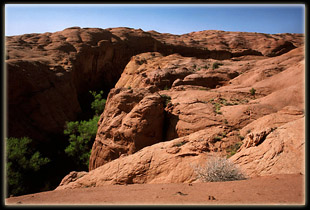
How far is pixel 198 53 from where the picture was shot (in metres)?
42.9

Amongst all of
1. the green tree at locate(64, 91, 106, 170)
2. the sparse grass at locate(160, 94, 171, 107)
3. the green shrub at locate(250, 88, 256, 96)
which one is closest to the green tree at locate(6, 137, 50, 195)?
the green tree at locate(64, 91, 106, 170)

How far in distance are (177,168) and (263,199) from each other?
4.19m

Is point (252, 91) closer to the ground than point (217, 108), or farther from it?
farther from it

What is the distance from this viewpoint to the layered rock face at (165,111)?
26.5ft

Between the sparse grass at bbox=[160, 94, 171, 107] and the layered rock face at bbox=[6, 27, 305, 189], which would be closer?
the layered rock face at bbox=[6, 27, 305, 189]

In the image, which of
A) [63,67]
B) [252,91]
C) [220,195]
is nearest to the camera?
[220,195]

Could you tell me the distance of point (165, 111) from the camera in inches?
573

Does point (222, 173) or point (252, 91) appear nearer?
point (222, 173)

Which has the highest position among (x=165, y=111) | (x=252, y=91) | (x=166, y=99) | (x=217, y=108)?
(x=252, y=91)

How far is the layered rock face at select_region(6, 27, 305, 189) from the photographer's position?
8.07m

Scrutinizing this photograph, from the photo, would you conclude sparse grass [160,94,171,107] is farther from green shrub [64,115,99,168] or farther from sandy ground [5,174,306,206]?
green shrub [64,115,99,168]

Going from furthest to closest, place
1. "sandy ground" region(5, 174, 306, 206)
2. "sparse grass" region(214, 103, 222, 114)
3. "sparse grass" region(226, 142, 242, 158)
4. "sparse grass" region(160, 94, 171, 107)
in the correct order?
"sparse grass" region(160, 94, 171, 107) < "sparse grass" region(214, 103, 222, 114) < "sparse grass" region(226, 142, 242, 158) < "sandy ground" region(5, 174, 306, 206)

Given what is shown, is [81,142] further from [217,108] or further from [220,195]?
[220,195]

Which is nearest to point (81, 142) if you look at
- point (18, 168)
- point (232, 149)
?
point (18, 168)
